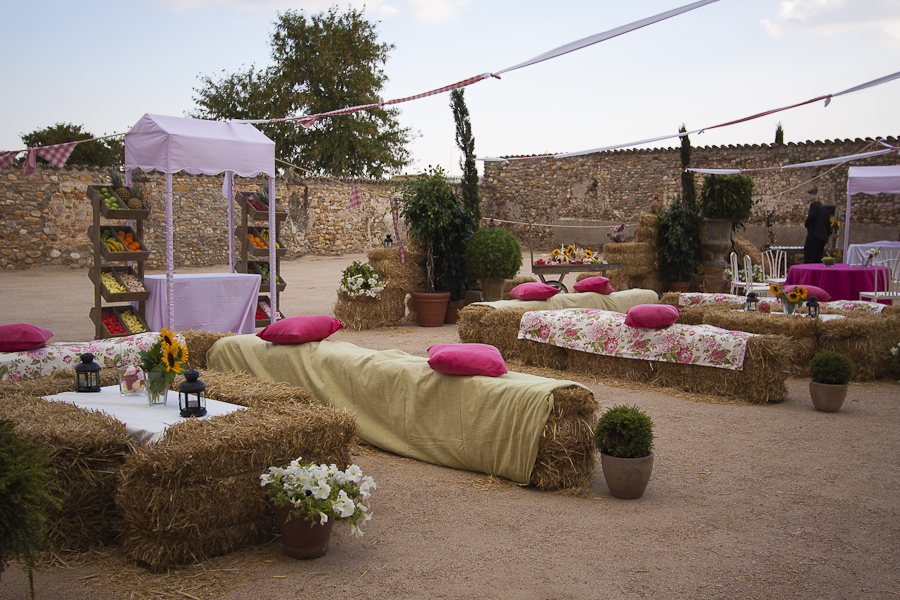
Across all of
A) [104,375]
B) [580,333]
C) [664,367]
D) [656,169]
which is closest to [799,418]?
[664,367]

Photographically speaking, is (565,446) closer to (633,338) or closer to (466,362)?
(466,362)

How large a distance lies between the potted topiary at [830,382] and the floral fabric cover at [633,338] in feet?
1.81

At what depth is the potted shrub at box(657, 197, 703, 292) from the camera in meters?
11.8

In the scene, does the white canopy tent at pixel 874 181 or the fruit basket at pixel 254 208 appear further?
the white canopy tent at pixel 874 181

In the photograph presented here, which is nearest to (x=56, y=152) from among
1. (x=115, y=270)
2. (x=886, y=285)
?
(x=115, y=270)

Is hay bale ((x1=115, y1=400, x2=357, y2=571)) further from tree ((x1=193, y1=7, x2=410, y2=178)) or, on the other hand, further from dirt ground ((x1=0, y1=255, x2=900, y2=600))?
tree ((x1=193, y1=7, x2=410, y2=178))

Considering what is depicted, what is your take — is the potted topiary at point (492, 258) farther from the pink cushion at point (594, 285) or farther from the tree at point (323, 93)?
the tree at point (323, 93)

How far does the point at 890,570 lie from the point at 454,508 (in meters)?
1.83

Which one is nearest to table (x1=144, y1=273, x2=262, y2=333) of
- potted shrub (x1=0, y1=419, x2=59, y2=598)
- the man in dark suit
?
potted shrub (x1=0, y1=419, x2=59, y2=598)

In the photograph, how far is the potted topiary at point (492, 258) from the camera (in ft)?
31.6

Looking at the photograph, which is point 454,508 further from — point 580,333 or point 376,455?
point 580,333

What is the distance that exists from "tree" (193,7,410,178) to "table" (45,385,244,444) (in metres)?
20.7

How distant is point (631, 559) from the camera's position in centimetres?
273

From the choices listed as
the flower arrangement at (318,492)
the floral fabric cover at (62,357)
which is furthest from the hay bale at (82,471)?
the floral fabric cover at (62,357)
